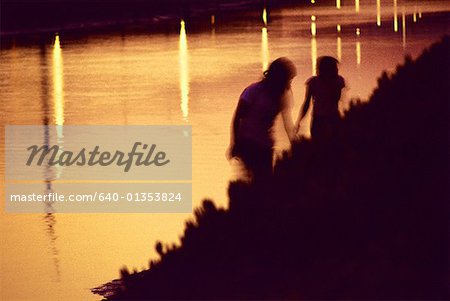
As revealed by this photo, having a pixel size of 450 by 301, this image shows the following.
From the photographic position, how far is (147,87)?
25.2m

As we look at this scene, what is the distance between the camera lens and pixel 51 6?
52750 mm

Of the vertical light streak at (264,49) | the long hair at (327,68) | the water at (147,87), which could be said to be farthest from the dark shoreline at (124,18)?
the long hair at (327,68)

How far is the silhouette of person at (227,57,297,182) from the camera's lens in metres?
11.3

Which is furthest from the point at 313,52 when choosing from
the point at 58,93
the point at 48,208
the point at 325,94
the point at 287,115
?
the point at 287,115

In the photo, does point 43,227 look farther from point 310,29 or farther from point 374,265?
point 310,29

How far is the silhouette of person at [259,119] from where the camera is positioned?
1127cm

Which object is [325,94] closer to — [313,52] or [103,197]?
[103,197]

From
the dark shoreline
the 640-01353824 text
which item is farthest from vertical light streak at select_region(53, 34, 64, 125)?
the 640-01353824 text

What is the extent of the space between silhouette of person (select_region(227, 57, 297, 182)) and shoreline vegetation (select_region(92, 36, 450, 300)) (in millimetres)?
2599

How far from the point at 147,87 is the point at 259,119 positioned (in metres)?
14.0

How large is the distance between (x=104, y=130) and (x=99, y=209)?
5153mm

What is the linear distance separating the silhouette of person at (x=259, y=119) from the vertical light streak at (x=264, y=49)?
15494 mm

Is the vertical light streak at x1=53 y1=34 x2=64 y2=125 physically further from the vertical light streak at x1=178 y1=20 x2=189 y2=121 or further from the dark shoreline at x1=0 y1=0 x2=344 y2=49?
the dark shoreline at x1=0 y1=0 x2=344 y2=49

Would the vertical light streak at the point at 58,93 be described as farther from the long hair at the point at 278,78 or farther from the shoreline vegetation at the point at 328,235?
the shoreline vegetation at the point at 328,235
